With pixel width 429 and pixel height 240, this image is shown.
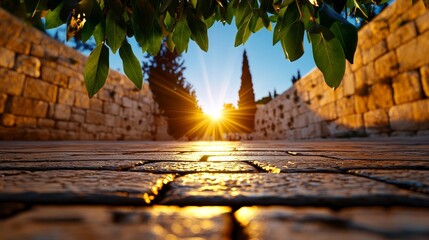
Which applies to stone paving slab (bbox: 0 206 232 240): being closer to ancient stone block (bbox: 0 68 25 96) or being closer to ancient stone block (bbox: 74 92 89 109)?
ancient stone block (bbox: 0 68 25 96)

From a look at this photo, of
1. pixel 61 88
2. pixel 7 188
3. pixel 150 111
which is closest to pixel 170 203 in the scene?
pixel 7 188

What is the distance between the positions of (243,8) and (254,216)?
1.08 metres

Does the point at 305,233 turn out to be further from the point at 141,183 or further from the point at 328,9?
the point at 328,9

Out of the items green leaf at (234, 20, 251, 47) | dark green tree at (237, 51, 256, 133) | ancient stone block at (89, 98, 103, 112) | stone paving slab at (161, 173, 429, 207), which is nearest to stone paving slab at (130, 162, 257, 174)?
stone paving slab at (161, 173, 429, 207)

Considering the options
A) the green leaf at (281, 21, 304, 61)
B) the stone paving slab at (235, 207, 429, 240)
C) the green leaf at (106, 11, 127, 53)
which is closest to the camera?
the stone paving slab at (235, 207, 429, 240)

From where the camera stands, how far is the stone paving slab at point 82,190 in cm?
47

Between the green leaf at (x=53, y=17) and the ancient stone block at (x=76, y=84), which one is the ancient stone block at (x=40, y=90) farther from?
the green leaf at (x=53, y=17)

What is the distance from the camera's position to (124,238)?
314mm

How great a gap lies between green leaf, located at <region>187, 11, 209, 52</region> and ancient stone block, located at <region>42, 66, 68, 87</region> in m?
5.51

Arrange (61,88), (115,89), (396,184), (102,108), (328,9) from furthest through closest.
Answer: (115,89) → (102,108) → (61,88) → (328,9) → (396,184)

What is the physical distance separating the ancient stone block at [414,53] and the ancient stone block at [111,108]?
6994mm

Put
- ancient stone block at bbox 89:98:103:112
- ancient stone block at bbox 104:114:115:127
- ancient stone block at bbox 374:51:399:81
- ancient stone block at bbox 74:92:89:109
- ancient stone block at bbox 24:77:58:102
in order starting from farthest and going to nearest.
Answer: ancient stone block at bbox 104:114:115:127
ancient stone block at bbox 89:98:103:112
ancient stone block at bbox 74:92:89:109
ancient stone block at bbox 24:77:58:102
ancient stone block at bbox 374:51:399:81

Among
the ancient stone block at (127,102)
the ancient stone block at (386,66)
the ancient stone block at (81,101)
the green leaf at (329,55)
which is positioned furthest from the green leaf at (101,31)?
the ancient stone block at (127,102)

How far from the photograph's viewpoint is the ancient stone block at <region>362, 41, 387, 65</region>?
4355mm
